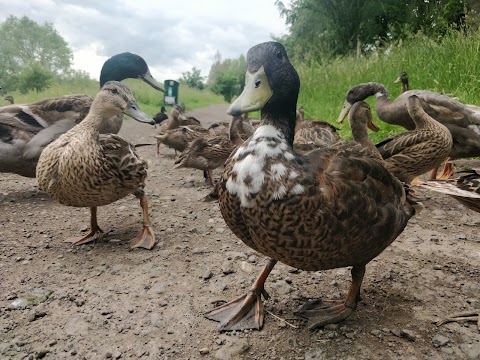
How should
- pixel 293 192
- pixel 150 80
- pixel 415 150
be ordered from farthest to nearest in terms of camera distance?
pixel 150 80, pixel 415 150, pixel 293 192

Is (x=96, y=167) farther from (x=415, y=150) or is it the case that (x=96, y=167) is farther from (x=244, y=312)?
(x=415, y=150)

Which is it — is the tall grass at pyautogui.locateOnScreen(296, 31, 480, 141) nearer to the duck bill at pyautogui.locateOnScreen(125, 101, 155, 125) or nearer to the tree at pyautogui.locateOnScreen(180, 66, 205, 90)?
the duck bill at pyautogui.locateOnScreen(125, 101, 155, 125)

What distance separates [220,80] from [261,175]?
118 ft

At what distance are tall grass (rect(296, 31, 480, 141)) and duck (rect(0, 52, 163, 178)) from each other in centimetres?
453

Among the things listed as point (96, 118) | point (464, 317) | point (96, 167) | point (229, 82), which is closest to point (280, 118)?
point (464, 317)

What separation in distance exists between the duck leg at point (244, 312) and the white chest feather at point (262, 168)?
72cm

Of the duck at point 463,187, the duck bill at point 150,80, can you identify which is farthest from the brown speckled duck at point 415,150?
the duck bill at point 150,80

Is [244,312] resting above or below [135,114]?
below

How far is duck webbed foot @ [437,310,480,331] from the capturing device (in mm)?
2416

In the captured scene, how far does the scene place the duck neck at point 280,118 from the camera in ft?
7.31

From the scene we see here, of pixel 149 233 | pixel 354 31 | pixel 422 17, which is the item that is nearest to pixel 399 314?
pixel 149 233

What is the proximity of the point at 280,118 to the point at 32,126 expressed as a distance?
3996 millimetres

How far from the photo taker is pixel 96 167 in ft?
11.0

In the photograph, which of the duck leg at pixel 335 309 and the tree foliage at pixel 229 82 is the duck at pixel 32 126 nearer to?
the duck leg at pixel 335 309
